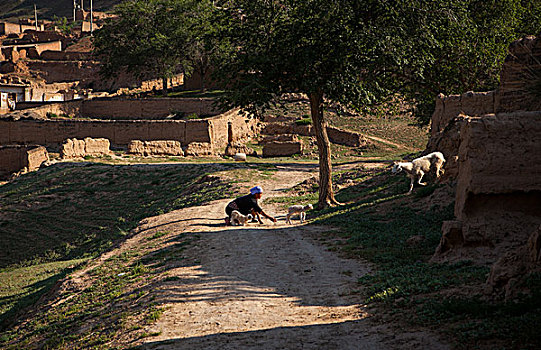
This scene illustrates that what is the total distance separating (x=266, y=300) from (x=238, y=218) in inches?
245

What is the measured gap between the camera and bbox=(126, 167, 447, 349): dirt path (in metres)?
6.72

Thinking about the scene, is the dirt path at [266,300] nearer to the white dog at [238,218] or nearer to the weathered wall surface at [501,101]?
the white dog at [238,218]

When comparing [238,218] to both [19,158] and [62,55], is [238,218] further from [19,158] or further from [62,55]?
[62,55]

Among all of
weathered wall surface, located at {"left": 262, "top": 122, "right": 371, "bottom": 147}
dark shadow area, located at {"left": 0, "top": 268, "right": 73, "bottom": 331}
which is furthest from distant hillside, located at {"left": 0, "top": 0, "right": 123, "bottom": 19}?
dark shadow area, located at {"left": 0, "top": 268, "right": 73, "bottom": 331}

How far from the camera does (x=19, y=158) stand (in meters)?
33.9

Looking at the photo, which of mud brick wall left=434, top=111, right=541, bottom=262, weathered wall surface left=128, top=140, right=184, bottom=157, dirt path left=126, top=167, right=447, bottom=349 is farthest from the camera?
weathered wall surface left=128, top=140, right=184, bottom=157

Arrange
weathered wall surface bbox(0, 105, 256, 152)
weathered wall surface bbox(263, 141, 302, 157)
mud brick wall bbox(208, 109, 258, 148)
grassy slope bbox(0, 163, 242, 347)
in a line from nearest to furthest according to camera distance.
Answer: grassy slope bbox(0, 163, 242, 347) < weathered wall surface bbox(263, 141, 302, 157) < weathered wall surface bbox(0, 105, 256, 152) < mud brick wall bbox(208, 109, 258, 148)

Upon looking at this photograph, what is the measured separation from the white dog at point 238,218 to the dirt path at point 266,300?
1.13 metres

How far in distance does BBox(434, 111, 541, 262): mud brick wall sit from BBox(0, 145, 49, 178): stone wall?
28705 mm

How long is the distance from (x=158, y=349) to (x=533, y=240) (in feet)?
14.7

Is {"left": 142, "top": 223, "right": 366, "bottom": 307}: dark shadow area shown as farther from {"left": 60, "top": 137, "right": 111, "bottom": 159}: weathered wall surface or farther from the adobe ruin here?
{"left": 60, "top": 137, "right": 111, "bottom": 159}: weathered wall surface

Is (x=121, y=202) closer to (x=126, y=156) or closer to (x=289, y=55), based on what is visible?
(x=126, y=156)

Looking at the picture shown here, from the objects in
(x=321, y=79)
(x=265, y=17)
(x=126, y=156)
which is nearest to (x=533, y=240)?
(x=321, y=79)

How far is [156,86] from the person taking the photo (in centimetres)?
5909
